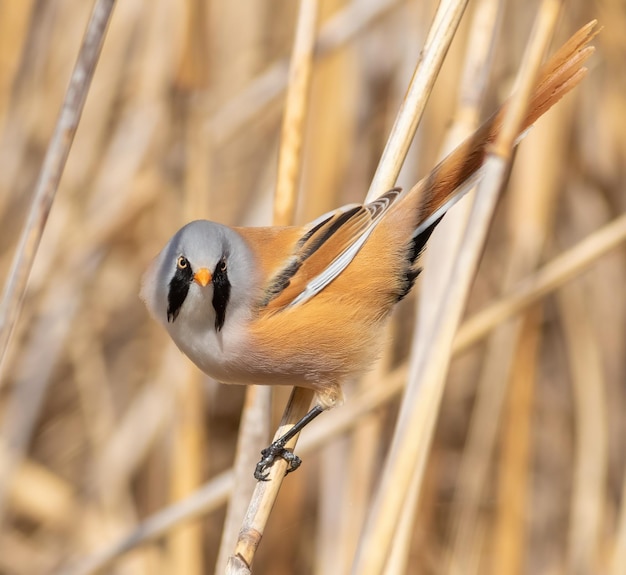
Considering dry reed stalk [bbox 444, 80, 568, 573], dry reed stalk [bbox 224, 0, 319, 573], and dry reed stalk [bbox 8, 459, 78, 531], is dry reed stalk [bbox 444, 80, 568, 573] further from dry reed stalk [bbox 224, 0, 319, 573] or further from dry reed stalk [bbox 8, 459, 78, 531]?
dry reed stalk [bbox 8, 459, 78, 531]

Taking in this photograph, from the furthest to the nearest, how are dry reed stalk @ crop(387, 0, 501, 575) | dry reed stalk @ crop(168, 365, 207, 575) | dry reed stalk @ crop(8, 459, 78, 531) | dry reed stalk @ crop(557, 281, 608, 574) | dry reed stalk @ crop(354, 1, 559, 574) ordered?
dry reed stalk @ crop(8, 459, 78, 531)
dry reed stalk @ crop(557, 281, 608, 574)
dry reed stalk @ crop(168, 365, 207, 575)
dry reed stalk @ crop(387, 0, 501, 575)
dry reed stalk @ crop(354, 1, 559, 574)

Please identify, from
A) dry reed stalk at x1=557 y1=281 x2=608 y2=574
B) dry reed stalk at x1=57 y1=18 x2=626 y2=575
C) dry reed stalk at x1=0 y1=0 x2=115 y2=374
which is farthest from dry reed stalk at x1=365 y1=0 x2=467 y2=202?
dry reed stalk at x1=557 y1=281 x2=608 y2=574

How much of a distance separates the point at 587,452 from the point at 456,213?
1.13 meters

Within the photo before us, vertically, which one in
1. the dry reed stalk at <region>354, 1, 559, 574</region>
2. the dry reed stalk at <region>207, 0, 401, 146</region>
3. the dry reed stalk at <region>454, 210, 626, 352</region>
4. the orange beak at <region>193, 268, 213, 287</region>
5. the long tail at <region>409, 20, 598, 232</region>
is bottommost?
the dry reed stalk at <region>354, 1, 559, 574</region>

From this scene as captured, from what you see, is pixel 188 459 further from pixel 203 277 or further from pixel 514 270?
pixel 514 270

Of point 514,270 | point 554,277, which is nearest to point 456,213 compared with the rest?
point 554,277

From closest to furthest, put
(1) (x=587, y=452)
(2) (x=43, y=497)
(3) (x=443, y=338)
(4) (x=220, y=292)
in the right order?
(3) (x=443, y=338) < (4) (x=220, y=292) < (1) (x=587, y=452) < (2) (x=43, y=497)

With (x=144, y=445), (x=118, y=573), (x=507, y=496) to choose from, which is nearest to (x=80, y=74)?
(x=507, y=496)

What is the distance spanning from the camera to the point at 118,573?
9.19ft

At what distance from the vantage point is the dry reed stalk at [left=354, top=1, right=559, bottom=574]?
1081mm

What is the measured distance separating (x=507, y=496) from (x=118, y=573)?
4.52 ft

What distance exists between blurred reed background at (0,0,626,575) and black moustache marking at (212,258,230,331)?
50 cm

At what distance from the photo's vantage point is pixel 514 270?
7.80 feet

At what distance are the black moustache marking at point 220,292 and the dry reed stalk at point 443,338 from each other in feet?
1.81
